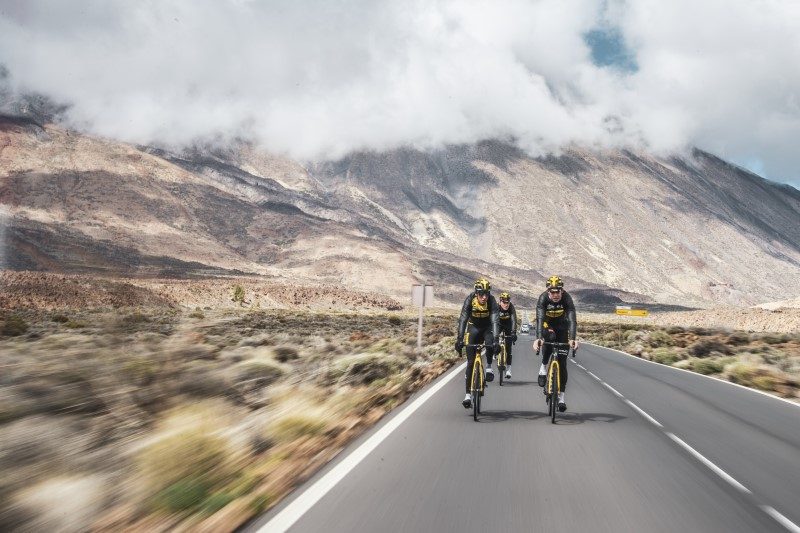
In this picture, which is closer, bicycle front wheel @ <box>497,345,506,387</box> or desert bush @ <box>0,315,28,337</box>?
bicycle front wheel @ <box>497,345,506,387</box>

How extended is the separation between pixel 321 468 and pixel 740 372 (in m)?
15.3

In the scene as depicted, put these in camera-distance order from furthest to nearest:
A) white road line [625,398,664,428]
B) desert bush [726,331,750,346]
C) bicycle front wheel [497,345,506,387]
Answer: desert bush [726,331,750,346], bicycle front wheel [497,345,506,387], white road line [625,398,664,428]

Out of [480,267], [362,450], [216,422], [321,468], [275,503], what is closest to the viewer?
[275,503]

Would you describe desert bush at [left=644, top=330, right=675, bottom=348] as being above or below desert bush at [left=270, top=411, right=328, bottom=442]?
above

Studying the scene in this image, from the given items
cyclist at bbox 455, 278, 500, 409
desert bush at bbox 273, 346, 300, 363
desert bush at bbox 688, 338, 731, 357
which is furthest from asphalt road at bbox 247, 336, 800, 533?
desert bush at bbox 688, 338, 731, 357

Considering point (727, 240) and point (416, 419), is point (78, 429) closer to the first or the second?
point (416, 419)

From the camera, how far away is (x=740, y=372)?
18.3 metres

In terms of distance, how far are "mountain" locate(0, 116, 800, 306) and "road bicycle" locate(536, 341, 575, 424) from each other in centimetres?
9256

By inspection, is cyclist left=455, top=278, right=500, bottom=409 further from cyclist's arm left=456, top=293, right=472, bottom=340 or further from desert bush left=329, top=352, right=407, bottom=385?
desert bush left=329, top=352, right=407, bottom=385

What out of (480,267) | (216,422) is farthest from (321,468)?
(480,267)

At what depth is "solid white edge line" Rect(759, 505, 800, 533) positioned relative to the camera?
16.9 feet

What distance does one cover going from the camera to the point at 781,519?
5379 mm

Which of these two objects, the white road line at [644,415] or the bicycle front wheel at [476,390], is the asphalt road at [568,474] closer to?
the white road line at [644,415]

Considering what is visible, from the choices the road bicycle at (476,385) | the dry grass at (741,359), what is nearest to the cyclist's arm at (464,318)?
the road bicycle at (476,385)
